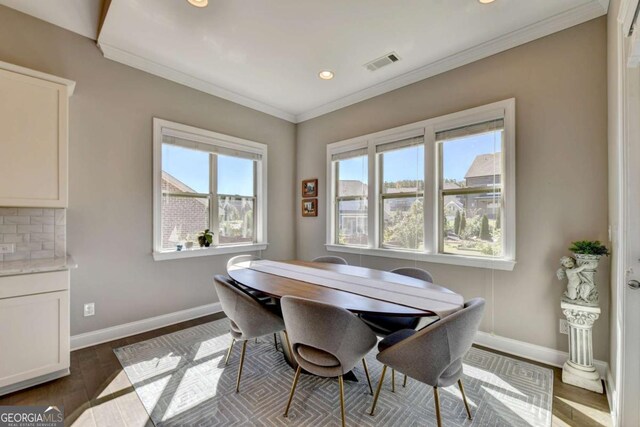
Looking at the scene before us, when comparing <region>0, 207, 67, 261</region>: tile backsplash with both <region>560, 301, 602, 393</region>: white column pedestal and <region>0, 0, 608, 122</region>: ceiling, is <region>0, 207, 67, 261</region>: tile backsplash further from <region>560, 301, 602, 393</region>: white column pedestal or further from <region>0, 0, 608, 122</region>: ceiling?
<region>560, 301, 602, 393</region>: white column pedestal

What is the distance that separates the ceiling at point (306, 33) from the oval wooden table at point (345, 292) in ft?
7.24

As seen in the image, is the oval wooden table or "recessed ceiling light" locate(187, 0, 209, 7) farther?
"recessed ceiling light" locate(187, 0, 209, 7)

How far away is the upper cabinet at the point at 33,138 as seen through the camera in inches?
82.9

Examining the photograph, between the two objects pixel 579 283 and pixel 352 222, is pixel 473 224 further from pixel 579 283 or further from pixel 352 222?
pixel 352 222

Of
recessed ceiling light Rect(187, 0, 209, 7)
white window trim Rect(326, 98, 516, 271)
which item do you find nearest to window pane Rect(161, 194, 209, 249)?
white window trim Rect(326, 98, 516, 271)

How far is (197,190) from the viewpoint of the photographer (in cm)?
362

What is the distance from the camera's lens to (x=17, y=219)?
2.38 metres

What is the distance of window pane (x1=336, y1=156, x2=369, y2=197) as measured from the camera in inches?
154

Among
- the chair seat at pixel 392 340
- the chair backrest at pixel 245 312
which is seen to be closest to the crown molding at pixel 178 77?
the chair backrest at pixel 245 312

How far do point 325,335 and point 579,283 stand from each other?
6.84 ft

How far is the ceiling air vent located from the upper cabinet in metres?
2.82

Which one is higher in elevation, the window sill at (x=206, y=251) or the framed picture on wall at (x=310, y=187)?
the framed picture on wall at (x=310, y=187)

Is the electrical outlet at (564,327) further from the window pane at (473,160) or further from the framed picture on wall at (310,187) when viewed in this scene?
the framed picture on wall at (310,187)

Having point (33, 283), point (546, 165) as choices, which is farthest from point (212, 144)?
point (546, 165)
